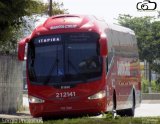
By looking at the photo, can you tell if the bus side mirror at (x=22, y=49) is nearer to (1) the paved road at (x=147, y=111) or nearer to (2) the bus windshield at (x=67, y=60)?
(2) the bus windshield at (x=67, y=60)

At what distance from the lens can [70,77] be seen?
767 inches

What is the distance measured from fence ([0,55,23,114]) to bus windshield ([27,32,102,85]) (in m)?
8.52

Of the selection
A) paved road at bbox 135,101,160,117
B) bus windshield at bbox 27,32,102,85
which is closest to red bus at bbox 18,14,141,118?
bus windshield at bbox 27,32,102,85

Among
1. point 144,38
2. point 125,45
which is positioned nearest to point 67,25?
point 125,45

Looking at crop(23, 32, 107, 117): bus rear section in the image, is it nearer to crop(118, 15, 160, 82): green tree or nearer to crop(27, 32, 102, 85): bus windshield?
crop(27, 32, 102, 85): bus windshield

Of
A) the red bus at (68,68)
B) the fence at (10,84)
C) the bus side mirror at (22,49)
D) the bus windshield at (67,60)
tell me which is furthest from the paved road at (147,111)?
the bus side mirror at (22,49)

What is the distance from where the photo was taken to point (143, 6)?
20.0 meters

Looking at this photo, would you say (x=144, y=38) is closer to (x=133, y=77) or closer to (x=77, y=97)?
(x=133, y=77)

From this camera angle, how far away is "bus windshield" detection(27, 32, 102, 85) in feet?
63.9

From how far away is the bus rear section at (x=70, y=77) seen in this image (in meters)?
19.5

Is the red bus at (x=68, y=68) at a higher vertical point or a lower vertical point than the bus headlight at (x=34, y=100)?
higher

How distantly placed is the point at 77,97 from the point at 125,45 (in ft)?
19.7

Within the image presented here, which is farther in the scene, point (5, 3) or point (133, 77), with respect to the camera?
point (133, 77)

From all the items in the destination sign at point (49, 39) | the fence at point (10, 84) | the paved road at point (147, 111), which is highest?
the destination sign at point (49, 39)
